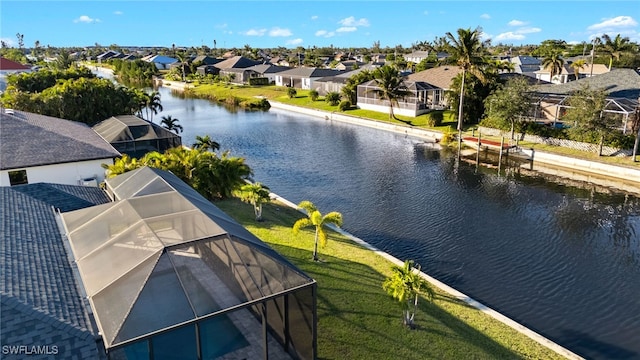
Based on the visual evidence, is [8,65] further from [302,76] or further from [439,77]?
[439,77]

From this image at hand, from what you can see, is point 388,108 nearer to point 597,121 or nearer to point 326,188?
point 597,121

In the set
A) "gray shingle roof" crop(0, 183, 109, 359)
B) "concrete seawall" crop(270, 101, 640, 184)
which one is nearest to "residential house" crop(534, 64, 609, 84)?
"concrete seawall" crop(270, 101, 640, 184)

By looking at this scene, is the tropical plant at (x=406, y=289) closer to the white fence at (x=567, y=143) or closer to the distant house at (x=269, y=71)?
the white fence at (x=567, y=143)

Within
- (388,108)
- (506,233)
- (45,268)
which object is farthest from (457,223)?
(388,108)

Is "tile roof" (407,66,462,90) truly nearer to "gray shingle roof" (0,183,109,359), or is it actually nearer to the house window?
the house window

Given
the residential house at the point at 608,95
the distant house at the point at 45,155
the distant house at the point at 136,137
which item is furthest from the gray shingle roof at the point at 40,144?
the residential house at the point at 608,95
